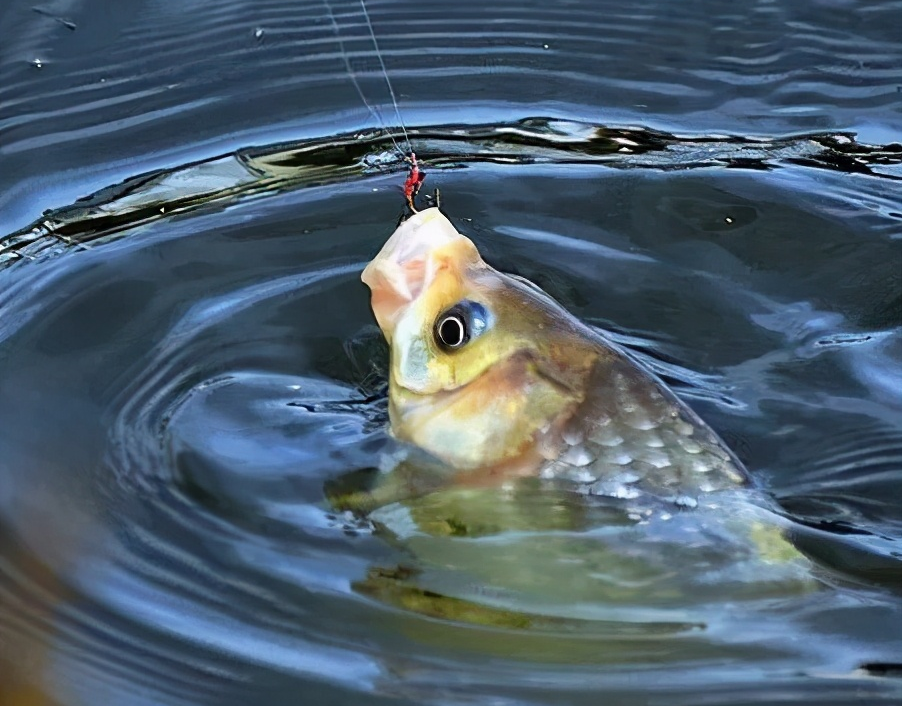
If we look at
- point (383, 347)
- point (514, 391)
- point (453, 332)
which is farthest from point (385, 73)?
point (514, 391)

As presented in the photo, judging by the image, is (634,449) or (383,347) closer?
(634,449)

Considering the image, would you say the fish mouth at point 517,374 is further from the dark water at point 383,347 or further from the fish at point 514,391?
the dark water at point 383,347

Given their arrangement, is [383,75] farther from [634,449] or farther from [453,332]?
[634,449]

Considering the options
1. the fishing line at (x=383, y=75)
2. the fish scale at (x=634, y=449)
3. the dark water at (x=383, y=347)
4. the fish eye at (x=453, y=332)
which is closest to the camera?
the dark water at (x=383, y=347)

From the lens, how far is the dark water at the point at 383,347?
2.10 metres

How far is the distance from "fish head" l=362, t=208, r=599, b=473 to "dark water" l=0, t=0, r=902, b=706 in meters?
0.13

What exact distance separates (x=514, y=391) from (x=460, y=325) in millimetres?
175

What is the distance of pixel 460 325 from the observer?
2.51 meters

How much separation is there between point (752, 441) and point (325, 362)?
1049mm

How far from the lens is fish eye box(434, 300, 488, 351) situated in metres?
2.52

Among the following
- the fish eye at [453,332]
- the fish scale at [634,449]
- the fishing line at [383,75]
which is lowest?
the fish scale at [634,449]

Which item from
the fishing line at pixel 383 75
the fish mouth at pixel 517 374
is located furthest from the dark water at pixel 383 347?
the fish mouth at pixel 517 374

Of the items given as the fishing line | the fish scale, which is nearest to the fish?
the fish scale

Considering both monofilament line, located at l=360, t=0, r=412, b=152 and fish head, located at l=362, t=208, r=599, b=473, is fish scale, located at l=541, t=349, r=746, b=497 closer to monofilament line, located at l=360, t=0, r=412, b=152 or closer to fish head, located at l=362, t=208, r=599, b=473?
fish head, located at l=362, t=208, r=599, b=473
